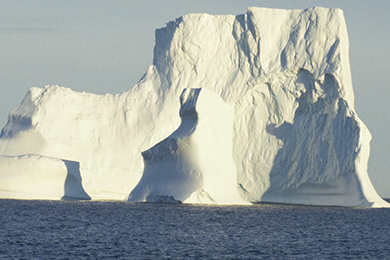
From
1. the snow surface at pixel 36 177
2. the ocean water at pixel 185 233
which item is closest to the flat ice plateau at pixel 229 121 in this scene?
the snow surface at pixel 36 177

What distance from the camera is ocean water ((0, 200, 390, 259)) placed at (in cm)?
2164

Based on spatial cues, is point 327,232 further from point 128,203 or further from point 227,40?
point 227,40

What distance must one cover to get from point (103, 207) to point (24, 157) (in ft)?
17.6

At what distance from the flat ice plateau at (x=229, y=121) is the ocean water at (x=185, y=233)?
265 cm

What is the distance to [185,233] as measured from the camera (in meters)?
26.5

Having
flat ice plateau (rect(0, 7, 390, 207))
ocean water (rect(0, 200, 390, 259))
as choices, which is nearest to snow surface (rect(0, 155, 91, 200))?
flat ice plateau (rect(0, 7, 390, 207))

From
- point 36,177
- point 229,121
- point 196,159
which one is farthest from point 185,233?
point 36,177

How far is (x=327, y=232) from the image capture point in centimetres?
2817

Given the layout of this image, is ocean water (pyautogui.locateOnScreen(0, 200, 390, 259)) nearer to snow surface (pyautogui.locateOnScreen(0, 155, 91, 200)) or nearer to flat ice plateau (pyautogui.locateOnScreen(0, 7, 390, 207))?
snow surface (pyautogui.locateOnScreen(0, 155, 91, 200))

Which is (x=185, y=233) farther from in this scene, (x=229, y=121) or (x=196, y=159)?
(x=229, y=121)

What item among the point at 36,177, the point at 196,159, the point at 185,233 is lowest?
the point at 36,177

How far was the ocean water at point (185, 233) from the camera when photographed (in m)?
21.6

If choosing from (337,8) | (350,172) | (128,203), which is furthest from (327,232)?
(337,8)

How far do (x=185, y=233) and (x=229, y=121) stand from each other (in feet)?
46.0
